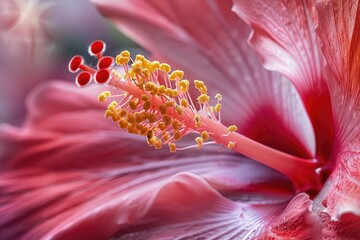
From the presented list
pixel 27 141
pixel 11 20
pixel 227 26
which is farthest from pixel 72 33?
pixel 227 26

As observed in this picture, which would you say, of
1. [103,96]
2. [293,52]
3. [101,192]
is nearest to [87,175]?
[101,192]

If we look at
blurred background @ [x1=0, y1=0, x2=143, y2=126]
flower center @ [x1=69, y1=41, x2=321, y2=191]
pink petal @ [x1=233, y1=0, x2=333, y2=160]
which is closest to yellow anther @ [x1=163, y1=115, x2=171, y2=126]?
flower center @ [x1=69, y1=41, x2=321, y2=191]

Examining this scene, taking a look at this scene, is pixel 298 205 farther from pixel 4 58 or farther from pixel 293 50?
pixel 4 58

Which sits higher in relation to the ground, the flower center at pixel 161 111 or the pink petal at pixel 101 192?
the flower center at pixel 161 111

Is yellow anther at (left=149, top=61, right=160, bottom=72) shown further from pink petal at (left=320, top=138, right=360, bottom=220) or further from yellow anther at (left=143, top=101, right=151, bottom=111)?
pink petal at (left=320, top=138, right=360, bottom=220)

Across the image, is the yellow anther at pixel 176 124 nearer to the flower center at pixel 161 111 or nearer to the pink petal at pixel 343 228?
the flower center at pixel 161 111

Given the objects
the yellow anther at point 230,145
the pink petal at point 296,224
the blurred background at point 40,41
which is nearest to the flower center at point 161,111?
the yellow anther at point 230,145

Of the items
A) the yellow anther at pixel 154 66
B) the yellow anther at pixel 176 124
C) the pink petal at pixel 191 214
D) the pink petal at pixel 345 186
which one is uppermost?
the yellow anther at pixel 154 66
